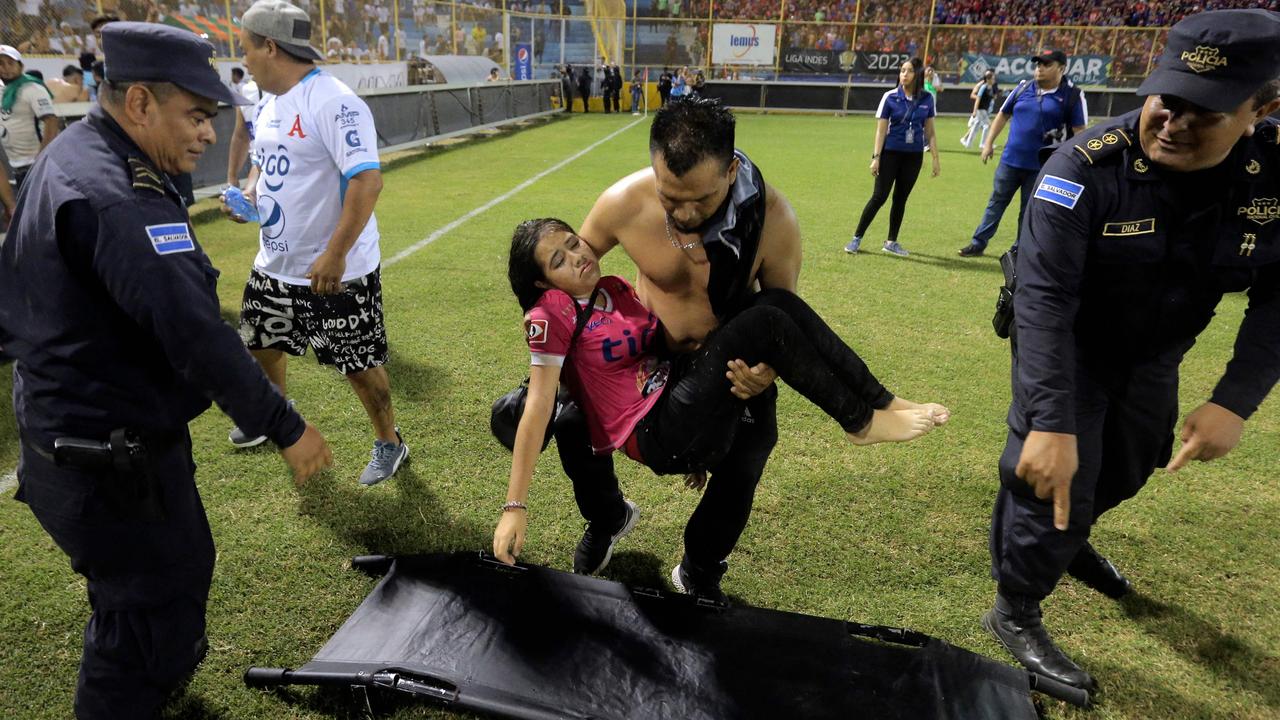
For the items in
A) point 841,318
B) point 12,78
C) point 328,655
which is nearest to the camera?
point 328,655

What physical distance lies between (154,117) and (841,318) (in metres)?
5.37

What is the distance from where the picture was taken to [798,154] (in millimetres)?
16656

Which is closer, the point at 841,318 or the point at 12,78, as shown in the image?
the point at 841,318

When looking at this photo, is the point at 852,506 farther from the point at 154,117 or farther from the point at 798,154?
the point at 798,154

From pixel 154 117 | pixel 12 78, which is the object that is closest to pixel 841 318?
pixel 154 117

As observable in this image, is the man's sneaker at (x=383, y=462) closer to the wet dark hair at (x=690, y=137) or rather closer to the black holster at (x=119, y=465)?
the black holster at (x=119, y=465)

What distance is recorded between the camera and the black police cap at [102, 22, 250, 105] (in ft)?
5.87

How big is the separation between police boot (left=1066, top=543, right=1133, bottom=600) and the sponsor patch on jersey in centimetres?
239

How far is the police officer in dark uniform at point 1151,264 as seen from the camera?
6.64 feet

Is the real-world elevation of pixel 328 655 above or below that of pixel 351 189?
below

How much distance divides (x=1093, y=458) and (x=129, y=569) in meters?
2.96

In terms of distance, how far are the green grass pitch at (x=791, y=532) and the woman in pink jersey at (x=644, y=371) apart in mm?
849

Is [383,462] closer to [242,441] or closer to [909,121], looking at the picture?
[242,441]

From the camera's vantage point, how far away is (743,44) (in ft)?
101
